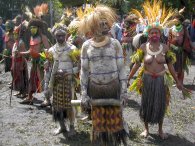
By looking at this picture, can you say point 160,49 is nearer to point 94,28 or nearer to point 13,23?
point 94,28

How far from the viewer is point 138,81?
5.95 metres

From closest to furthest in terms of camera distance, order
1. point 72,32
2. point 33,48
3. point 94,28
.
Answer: point 94,28, point 72,32, point 33,48

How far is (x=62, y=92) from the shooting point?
596 centimetres

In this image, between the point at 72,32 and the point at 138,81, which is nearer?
the point at 138,81

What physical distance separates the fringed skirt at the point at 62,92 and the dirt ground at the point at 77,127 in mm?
491

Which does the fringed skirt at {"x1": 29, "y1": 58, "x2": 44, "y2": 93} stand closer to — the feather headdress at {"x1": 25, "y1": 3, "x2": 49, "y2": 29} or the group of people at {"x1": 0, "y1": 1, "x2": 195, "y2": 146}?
the group of people at {"x1": 0, "y1": 1, "x2": 195, "y2": 146}

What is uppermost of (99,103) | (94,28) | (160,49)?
(94,28)

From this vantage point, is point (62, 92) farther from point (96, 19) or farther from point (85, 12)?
point (96, 19)

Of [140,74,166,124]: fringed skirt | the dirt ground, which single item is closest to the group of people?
[140,74,166,124]: fringed skirt

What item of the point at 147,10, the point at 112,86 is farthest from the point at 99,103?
the point at 147,10

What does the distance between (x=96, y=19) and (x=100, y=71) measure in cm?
63

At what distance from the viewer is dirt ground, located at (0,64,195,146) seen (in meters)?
5.84

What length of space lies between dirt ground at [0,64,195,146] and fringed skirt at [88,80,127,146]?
3.30ft

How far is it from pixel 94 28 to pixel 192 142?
100 inches
